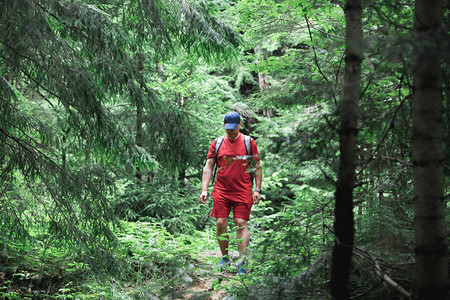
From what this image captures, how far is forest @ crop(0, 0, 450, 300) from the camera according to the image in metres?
2.05

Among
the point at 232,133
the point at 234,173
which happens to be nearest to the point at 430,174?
the point at 234,173

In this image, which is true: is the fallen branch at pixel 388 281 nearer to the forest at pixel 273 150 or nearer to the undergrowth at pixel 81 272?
the forest at pixel 273 150

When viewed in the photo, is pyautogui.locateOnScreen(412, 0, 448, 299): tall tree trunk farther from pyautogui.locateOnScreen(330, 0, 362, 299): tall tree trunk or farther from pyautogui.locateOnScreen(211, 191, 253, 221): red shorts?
pyautogui.locateOnScreen(211, 191, 253, 221): red shorts

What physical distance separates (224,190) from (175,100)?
519 centimetres

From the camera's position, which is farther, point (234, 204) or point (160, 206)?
point (160, 206)

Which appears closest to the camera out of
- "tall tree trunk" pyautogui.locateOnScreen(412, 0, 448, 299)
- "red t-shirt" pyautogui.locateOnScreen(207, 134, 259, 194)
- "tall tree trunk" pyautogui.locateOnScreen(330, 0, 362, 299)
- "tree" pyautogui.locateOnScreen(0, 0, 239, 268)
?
"tall tree trunk" pyautogui.locateOnScreen(412, 0, 448, 299)

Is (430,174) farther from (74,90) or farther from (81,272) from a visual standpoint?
(81,272)

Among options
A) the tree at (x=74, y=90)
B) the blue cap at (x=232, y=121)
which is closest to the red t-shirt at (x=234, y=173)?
the blue cap at (x=232, y=121)

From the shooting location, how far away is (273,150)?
2.55 meters

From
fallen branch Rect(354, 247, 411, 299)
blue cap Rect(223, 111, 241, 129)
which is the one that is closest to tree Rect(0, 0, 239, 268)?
blue cap Rect(223, 111, 241, 129)

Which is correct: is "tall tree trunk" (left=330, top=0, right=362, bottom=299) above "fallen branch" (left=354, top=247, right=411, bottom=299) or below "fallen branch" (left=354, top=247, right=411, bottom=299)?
above

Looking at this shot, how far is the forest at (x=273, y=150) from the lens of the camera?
80.7 inches

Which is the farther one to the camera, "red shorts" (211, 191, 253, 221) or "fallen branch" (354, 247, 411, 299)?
"red shorts" (211, 191, 253, 221)

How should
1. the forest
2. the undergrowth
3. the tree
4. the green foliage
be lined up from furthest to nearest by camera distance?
the green foliage
the undergrowth
the tree
the forest
